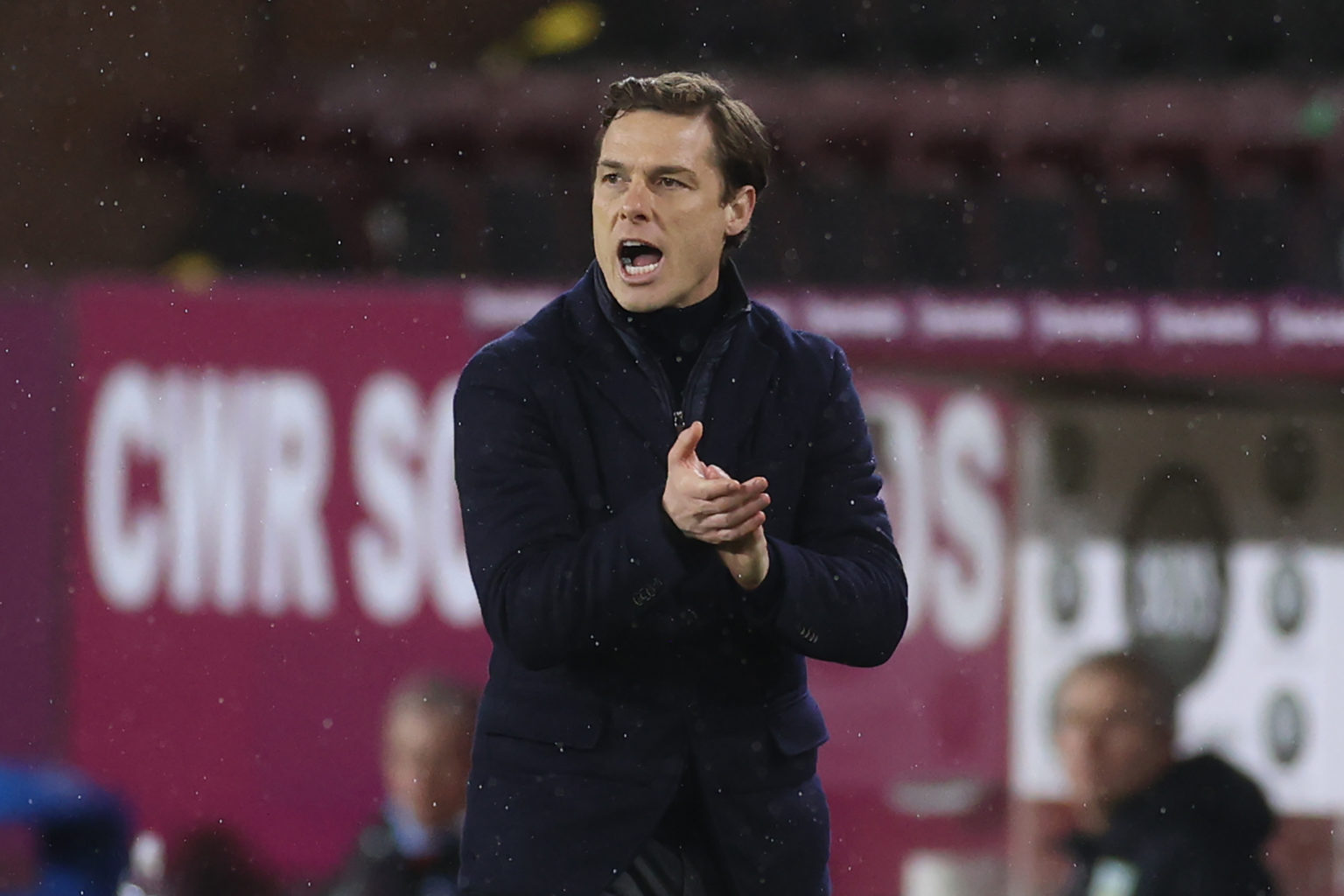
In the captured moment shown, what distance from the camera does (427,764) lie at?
5.73 meters

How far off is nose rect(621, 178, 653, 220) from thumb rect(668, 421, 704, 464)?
343 mm

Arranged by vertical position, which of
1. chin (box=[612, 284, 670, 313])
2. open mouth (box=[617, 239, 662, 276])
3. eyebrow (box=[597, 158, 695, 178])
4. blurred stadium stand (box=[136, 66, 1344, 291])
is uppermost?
blurred stadium stand (box=[136, 66, 1344, 291])

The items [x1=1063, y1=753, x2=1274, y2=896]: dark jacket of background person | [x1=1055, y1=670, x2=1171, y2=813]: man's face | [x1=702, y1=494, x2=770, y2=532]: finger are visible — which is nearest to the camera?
[x1=702, y1=494, x2=770, y2=532]: finger

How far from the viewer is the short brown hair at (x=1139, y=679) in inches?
233

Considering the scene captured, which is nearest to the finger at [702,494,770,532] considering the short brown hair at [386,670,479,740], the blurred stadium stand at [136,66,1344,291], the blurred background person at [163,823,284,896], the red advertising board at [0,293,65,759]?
the short brown hair at [386,670,479,740]

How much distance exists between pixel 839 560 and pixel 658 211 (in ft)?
1.49

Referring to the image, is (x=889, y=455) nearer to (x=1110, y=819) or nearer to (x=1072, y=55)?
(x=1110, y=819)

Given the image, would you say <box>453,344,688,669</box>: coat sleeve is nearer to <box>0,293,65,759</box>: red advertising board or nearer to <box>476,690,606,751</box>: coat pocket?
<box>476,690,606,751</box>: coat pocket

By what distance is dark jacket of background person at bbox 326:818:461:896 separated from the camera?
529 cm

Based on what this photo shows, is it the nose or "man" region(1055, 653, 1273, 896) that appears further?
"man" region(1055, 653, 1273, 896)

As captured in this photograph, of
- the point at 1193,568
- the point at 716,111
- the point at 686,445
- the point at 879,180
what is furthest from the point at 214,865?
the point at 879,180

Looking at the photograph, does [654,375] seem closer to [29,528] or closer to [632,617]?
[632,617]

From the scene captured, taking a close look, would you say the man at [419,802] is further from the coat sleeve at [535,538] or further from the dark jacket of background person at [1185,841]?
the coat sleeve at [535,538]

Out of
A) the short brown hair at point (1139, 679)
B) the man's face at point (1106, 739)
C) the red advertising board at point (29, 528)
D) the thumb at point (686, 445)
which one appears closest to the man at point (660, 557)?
the thumb at point (686, 445)
